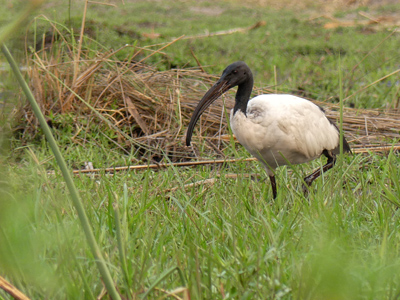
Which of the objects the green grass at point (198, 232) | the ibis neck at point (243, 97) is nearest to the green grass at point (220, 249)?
the green grass at point (198, 232)

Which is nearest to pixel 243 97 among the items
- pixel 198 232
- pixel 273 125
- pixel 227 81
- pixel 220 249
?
pixel 227 81

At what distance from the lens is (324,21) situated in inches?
455

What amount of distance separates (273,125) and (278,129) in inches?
1.4

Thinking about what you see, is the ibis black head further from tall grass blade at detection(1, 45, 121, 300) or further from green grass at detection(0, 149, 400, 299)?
A: tall grass blade at detection(1, 45, 121, 300)

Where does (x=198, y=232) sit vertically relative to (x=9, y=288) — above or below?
below

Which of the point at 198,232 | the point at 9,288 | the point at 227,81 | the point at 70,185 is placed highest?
the point at 70,185

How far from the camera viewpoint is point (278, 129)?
3154mm

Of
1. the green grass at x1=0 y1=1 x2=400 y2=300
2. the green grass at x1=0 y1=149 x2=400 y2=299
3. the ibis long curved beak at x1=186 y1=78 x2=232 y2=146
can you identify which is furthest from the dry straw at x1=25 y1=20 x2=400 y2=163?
the green grass at x1=0 y1=149 x2=400 y2=299

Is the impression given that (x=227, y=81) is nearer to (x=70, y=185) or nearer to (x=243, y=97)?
(x=243, y=97)

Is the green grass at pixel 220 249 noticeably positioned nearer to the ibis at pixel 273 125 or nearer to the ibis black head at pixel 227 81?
the ibis at pixel 273 125

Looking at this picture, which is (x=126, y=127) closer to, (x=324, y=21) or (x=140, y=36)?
(x=140, y=36)

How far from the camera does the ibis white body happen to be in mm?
3160

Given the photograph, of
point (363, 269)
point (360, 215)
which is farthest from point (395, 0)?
point (363, 269)

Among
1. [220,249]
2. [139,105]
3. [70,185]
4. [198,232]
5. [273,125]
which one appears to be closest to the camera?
[70,185]
